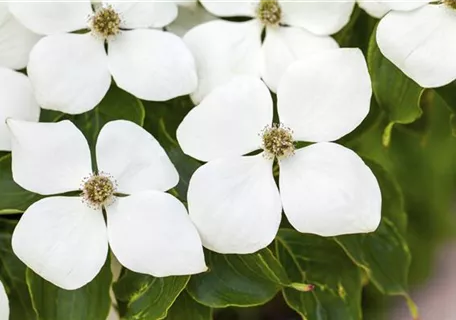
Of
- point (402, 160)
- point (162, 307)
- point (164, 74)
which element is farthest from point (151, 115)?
point (402, 160)

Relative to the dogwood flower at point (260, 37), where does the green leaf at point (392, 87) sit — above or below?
below

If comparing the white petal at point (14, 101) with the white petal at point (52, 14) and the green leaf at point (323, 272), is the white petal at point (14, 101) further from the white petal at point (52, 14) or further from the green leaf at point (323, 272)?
the green leaf at point (323, 272)

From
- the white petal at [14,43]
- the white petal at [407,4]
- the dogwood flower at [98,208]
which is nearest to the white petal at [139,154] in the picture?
the dogwood flower at [98,208]

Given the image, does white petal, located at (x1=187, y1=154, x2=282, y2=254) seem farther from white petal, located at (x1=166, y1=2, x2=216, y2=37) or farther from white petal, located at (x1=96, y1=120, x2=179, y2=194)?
white petal, located at (x1=166, y1=2, x2=216, y2=37)

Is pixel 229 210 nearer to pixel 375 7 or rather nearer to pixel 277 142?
pixel 277 142

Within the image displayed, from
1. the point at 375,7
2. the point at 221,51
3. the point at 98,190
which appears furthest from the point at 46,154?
the point at 375,7

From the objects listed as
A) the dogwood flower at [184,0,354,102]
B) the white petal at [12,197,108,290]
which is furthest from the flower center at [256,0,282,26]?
the white petal at [12,197,108,290]
